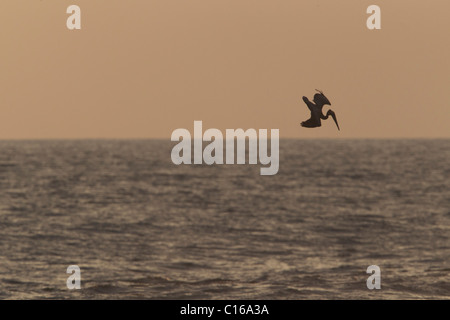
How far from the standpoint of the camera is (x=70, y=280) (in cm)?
2792

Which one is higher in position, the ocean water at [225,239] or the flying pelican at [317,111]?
the flying pelican at [317,111]

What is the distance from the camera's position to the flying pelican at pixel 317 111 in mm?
8984

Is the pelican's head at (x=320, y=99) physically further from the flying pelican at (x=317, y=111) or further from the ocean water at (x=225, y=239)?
the ocean water at (x=225, y=239)

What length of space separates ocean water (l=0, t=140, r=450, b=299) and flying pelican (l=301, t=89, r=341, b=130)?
16545 millimetres

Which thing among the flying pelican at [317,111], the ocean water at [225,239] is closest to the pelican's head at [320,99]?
the flying pelican at [317,111]

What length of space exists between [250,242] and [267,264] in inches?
292

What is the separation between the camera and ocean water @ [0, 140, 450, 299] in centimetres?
2720

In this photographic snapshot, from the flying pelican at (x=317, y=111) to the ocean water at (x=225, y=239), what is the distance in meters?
16.5

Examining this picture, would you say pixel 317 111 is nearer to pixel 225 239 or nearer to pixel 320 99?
pixel 320 99

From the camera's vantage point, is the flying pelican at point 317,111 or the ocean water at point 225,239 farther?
the ocean water at point 225,239

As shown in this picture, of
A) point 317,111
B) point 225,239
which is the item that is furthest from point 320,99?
point 225,239

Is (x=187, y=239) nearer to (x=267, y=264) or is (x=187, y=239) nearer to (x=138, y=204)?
(x=267, y=264)

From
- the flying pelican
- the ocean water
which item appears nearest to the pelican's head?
the flying pelican
